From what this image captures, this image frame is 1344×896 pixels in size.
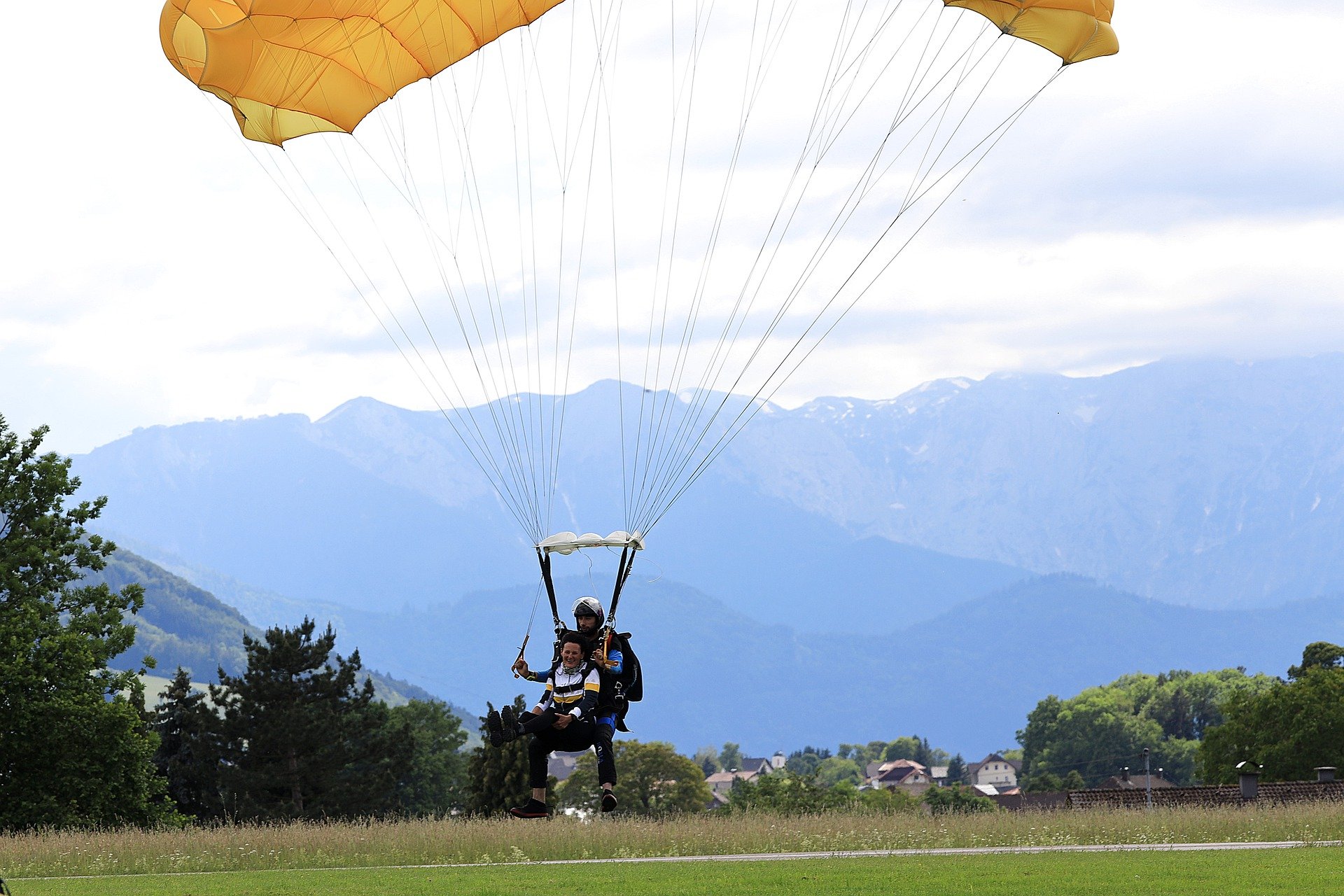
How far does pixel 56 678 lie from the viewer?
99.9 feet

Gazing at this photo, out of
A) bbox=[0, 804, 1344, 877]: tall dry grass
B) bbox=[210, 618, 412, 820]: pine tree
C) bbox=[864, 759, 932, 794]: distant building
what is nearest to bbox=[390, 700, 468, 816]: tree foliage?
bbox=[210, 618, 412, 820]: pine tree

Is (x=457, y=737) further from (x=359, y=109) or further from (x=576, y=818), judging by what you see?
(x=359, y=109)

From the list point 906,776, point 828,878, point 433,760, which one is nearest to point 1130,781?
point 433,760

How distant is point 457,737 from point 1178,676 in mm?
96144

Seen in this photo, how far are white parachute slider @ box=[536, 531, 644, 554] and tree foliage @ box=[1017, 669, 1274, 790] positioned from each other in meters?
121

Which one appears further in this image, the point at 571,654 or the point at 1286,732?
the point at 1286,732

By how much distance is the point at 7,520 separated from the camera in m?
32.9

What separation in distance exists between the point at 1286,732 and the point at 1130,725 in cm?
→ 7871

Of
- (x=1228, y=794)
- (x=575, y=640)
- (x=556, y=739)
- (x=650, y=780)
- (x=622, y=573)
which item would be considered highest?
(x=622, y=573)

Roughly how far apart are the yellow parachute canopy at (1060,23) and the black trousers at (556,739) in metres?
8.47

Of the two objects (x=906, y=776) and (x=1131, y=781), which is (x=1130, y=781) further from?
(x=906, y=776)

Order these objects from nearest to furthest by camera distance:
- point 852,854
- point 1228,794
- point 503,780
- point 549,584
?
point 549,584 → point 852,854 → point 1228,794 → point 503,780

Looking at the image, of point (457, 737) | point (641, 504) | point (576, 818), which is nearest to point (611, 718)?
point (641, 504)

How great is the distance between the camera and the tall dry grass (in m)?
20.7
